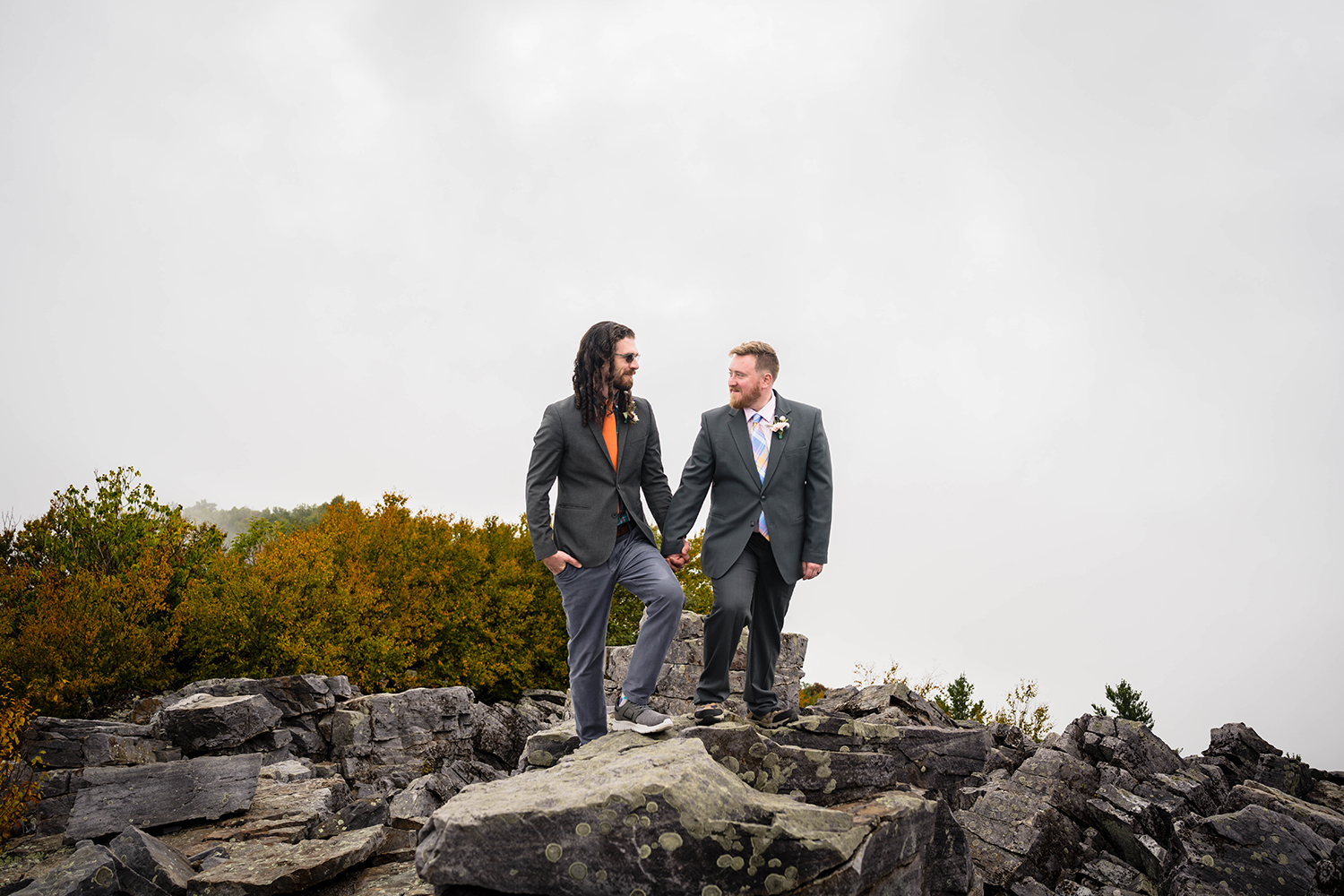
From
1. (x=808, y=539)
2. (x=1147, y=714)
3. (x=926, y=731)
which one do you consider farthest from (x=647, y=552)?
(x=1147, y=714)

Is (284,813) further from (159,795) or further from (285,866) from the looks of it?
(285,866)

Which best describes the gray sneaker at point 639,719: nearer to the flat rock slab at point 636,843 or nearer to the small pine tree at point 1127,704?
the flat rock slab at point 636,843

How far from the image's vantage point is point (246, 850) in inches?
302

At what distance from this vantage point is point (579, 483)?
20.0 ft

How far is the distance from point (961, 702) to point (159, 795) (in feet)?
110

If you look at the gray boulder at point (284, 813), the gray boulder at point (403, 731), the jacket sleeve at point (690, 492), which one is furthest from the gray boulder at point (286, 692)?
the jacket sleeve at point (690, 492)

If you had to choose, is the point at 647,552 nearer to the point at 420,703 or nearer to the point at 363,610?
the point at 420,703

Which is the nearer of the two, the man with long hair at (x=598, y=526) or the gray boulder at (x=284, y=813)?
the man with long hair at (x=598, y=526)

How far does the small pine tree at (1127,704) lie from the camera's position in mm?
Answer: 32281

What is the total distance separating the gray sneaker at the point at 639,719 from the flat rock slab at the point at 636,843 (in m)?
1.34

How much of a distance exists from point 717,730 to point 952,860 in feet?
8.37

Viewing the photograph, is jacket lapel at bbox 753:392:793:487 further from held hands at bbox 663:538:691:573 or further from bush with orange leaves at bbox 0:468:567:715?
bush with orange leaves at bbox 0:468:567:715

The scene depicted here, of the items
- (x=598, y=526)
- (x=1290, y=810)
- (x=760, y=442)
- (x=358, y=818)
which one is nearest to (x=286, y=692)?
(x=358, y=818)

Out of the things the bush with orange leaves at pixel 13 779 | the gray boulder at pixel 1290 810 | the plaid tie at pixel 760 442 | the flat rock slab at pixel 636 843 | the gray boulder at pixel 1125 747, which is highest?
the plaid tie at pixel 760 442
